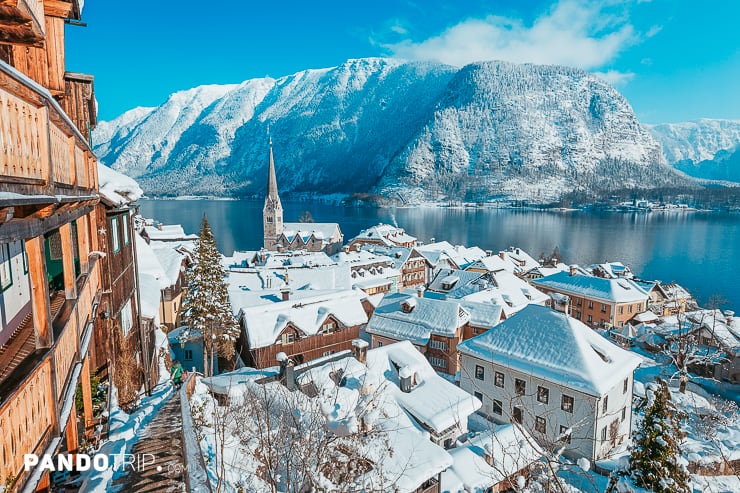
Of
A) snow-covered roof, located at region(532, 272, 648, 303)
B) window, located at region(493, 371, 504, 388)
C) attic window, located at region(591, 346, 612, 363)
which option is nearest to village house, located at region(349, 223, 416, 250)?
snow-covered roof, located at region(532, 272, 648, 303)

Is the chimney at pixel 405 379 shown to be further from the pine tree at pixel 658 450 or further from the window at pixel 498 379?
the pine tree at pixel 658 450

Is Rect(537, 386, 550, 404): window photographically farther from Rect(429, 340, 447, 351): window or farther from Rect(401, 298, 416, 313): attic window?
Rect(401, 298, 416, 313): attic window

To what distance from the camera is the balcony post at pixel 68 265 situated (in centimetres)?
666

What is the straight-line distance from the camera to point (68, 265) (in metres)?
7.01

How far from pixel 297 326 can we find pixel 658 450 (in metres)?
21.3

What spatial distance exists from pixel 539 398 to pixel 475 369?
4.07m

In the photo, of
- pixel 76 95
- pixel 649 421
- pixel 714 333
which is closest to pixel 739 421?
pixel 714 333

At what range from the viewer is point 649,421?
12422 mm

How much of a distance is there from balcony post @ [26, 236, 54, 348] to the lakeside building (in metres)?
0.01

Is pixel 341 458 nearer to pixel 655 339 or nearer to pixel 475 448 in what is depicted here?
pixel 475 448

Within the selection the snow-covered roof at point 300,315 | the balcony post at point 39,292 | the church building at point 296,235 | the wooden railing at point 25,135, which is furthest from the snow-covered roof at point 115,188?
the church building at point 296,235

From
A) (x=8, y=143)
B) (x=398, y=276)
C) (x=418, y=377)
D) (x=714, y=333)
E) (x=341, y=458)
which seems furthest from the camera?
(x=398, y=276)

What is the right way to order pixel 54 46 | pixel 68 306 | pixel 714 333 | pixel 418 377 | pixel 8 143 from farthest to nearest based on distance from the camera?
1. pixel 714 333
2. pixel 418 377
3. pixel 54 46
4. pixel 68 306
5. pixel 8 143

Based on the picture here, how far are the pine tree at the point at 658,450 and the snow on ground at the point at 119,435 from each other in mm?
13785
